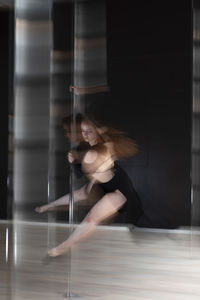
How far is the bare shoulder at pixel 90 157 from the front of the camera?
184cm

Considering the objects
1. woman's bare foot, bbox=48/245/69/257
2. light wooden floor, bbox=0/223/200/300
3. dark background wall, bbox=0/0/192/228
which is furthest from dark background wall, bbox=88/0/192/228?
woman's bare foot, bbox=48/245/69/257

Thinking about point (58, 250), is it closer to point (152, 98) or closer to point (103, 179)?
point (103, 179)

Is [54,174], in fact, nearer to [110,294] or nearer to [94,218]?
[94,218]

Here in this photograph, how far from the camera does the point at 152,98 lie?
199 centimetres

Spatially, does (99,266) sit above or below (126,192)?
below

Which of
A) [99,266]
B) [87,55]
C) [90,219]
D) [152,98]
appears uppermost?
[87,55]

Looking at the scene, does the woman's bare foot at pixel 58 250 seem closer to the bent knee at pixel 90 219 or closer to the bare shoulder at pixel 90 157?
the bent knee at pixel 90 219

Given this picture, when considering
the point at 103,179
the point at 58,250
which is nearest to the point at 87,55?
the point at 103,179

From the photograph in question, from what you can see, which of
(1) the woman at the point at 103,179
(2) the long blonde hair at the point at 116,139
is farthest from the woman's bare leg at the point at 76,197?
(2) the long blonde hair at the point at 116,139

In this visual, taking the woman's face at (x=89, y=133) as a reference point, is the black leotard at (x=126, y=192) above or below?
below

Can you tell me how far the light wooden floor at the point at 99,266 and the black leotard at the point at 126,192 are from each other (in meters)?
0.05

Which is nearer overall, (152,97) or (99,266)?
(99,266)

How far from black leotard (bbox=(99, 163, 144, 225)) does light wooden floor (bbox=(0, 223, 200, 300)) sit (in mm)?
52

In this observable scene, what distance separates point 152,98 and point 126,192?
37 cm
